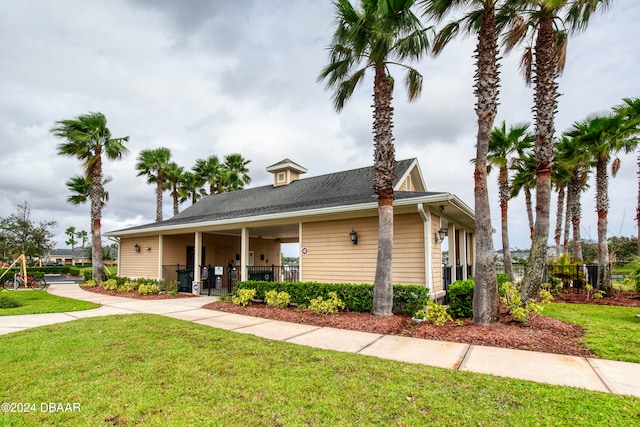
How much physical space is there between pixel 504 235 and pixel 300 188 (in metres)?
9.39

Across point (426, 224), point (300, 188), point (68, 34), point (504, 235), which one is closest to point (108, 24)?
point (68, 34)

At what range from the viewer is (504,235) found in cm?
1384

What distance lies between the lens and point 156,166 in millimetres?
21219

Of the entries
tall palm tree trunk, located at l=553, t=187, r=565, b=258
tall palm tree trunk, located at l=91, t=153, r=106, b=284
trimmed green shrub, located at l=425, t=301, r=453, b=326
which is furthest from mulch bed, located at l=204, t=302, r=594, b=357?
tall palm tree trunk, located at l=553, t=187, r=565, b=258

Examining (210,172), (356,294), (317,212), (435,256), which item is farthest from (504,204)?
(210,172)

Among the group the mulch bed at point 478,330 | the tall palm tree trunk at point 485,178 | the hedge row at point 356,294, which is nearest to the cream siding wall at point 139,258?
the hedge row at point 356,294

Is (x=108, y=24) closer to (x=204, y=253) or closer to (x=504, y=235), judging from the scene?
(x=204, y=253)

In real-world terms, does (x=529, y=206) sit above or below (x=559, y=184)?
below

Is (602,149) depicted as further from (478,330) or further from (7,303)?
(7,303)

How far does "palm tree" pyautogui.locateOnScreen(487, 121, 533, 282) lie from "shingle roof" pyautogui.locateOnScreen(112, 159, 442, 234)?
15.3 ft

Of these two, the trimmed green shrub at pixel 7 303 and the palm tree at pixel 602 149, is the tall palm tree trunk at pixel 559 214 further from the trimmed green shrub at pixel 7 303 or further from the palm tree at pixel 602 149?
the trimmed green shrub at pixel 7 303

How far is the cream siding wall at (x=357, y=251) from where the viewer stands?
790 cm

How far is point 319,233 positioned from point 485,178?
4.87 metres

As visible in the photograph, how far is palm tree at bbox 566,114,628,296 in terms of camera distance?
36.0ft
